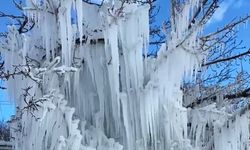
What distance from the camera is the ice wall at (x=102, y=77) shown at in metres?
4.83

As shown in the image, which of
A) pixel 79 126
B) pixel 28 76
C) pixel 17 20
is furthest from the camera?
pixel 17 20

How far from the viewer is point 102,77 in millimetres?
5270

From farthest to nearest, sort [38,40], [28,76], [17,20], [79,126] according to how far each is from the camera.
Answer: [17,20] < [38,40] < [79,126] < [28,76]

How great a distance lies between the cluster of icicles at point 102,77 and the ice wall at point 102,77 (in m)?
0.01

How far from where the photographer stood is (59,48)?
207 inches

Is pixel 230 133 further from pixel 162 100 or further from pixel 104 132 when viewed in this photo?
pixel 104 132

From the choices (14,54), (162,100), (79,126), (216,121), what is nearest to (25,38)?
(14,54)

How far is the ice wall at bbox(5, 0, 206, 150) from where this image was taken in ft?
15.9

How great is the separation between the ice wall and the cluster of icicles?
0.4 inches

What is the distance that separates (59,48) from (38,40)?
325mm

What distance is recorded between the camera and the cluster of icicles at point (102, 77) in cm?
485

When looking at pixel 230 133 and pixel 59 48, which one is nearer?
pixel 59 48

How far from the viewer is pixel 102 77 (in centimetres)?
527

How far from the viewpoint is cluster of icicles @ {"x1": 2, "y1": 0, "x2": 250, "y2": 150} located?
15.9 ft
